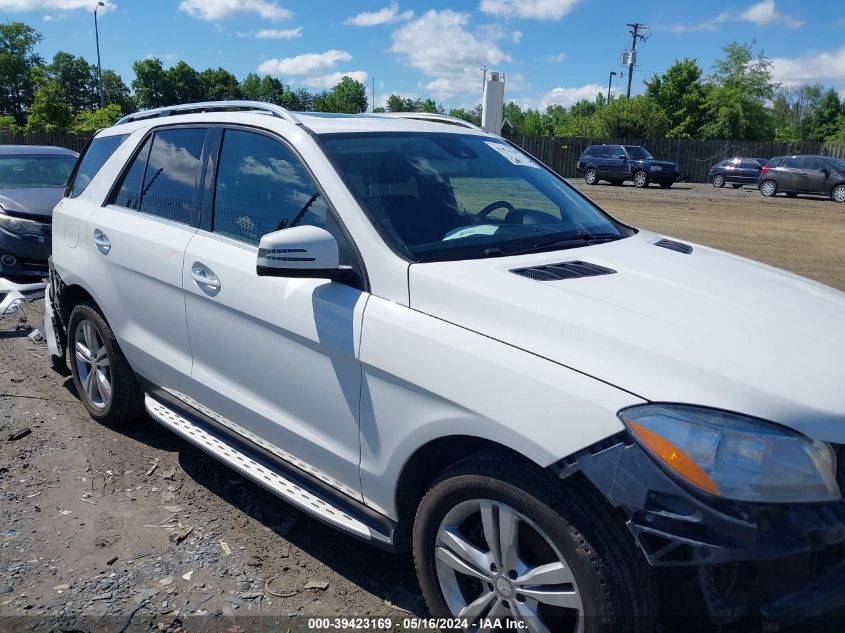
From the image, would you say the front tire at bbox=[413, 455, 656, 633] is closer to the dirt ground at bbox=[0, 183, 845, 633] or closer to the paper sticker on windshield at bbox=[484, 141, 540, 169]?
the dirt ground at bbox=[0, 183, 845, 633]

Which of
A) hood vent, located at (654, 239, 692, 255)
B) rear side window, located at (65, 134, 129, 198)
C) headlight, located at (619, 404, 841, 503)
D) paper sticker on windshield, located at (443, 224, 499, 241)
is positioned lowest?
headlight, located at (619, 404, 841, 503)

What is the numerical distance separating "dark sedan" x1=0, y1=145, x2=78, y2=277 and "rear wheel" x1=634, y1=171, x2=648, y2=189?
25386 mm

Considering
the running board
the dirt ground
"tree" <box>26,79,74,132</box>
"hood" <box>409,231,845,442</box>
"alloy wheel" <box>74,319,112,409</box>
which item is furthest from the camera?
"tree" <box>26,79,74,132</box>

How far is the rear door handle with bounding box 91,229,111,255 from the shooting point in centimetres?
402

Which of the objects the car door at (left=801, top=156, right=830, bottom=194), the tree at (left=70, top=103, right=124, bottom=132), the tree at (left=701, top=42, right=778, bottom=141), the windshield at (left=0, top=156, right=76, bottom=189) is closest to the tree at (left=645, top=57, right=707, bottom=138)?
the tree at (left=701, top=42, right=778, bottom=141)

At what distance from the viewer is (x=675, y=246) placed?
3.40 metres

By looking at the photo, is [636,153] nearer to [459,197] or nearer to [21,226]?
[21,226]

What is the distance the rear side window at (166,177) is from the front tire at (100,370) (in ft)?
2.49

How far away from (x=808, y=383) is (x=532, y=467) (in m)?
0.82

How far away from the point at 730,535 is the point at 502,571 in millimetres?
742

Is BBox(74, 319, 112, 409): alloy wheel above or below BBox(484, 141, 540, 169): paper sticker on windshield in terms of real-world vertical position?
below

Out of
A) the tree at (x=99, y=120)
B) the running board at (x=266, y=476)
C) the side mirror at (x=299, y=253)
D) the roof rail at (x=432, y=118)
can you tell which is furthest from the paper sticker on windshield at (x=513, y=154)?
the tree at (x=99, y=120)

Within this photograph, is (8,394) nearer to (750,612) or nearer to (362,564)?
(362,564)

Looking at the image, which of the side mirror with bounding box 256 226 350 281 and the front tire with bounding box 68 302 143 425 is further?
the front tire with bounding box 68 302 143 425
